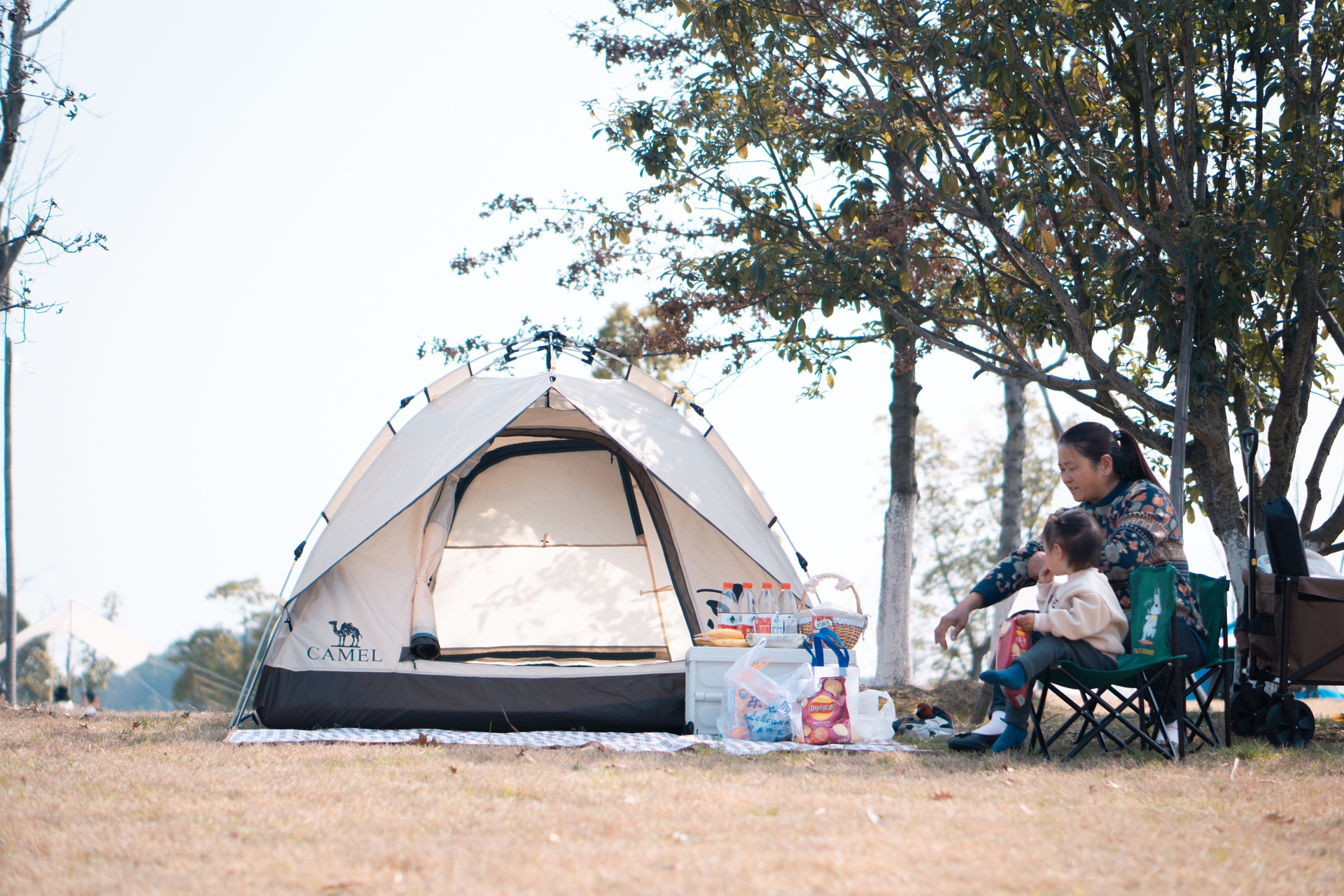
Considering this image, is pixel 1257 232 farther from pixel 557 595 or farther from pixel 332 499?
pixel 332 499

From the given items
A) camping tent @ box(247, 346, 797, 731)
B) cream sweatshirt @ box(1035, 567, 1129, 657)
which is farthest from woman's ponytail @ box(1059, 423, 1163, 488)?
camping tent @ box(247, 346, 797, 731)

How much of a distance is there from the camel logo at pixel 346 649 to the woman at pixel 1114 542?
8.33ft

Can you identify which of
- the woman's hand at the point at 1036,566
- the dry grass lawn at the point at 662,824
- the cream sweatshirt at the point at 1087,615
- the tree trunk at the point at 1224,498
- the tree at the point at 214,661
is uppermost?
the tree trunk at the point at 1224,498

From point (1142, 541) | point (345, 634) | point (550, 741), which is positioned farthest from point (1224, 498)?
point (345, 634)

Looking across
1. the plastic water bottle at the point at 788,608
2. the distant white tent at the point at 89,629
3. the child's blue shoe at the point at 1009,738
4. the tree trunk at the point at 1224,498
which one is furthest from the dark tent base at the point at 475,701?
the distant white tent at the point at 89,629

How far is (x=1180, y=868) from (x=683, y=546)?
3.65 meters

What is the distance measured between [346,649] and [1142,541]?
11.1 ft

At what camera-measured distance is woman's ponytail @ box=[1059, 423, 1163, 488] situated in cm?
390

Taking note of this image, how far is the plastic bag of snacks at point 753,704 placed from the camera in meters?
4.02

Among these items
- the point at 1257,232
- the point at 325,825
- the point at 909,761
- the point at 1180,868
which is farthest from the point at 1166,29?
the point at 325,825

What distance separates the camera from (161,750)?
371cm

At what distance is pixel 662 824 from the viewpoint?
2320 mm

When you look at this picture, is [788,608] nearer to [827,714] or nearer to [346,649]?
[827,714]

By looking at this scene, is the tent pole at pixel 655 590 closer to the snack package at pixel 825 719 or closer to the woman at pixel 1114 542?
the snack package at pixel 825 719
